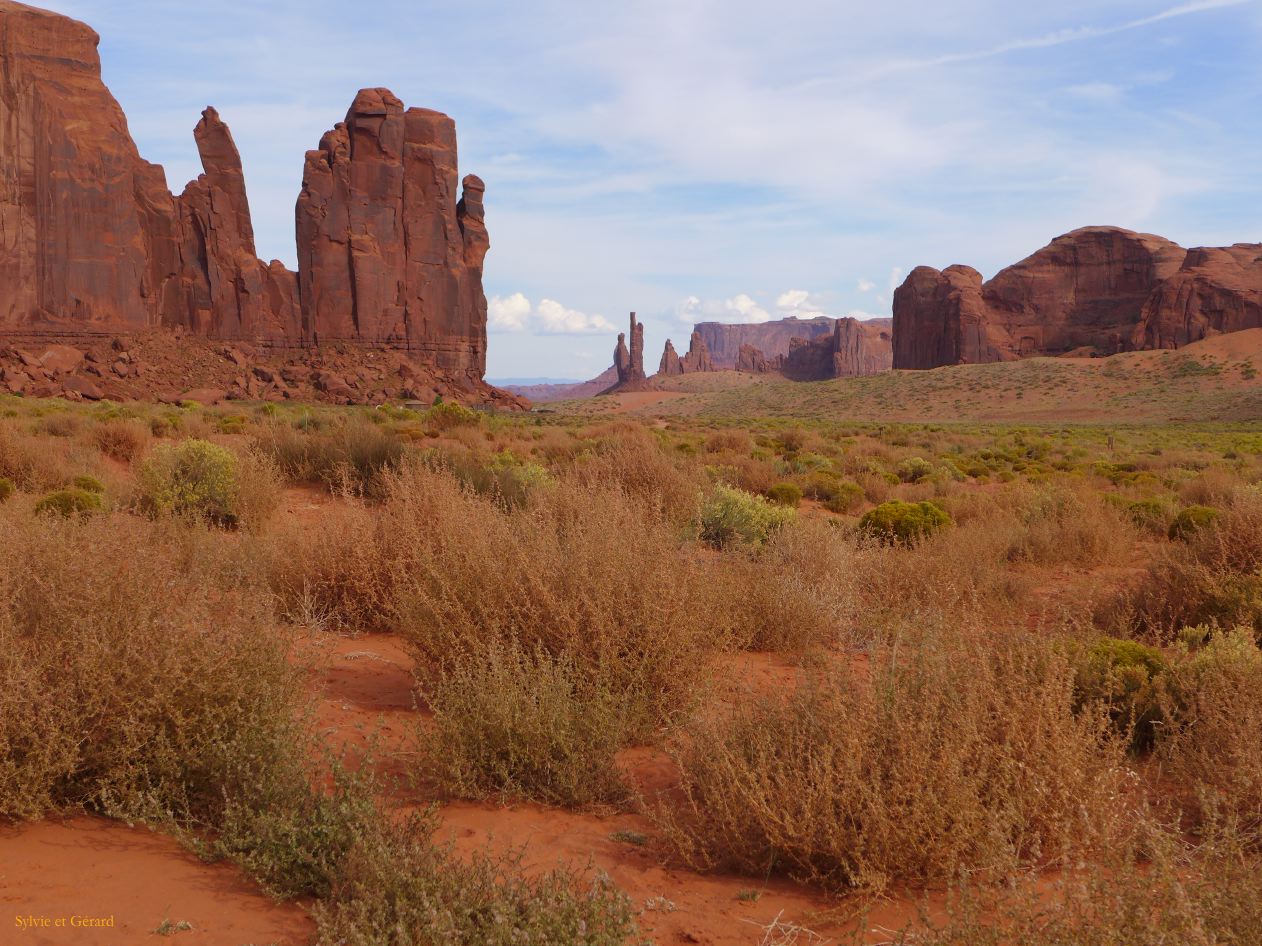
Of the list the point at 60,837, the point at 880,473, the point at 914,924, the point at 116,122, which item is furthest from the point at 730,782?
the point at 116,122

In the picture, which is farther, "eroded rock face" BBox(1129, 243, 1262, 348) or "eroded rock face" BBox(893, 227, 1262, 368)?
"eroded rock face" BBox(893, 227, 1262, 368)

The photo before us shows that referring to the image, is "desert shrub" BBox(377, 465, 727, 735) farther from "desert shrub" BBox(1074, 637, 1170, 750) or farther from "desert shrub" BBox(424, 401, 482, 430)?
"desert shrub" BBox(424, 401, 482, 430)

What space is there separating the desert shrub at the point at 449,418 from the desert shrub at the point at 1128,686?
17722 millimetres

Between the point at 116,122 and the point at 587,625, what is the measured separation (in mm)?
68673

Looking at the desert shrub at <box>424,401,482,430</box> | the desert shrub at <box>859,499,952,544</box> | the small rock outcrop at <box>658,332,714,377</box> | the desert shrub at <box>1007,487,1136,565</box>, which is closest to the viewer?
the desert shrub at <box>1007,487,1136,565</box>

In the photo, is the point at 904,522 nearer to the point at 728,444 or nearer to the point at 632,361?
the point at 728,444

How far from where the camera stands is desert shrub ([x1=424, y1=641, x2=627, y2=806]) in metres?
3.50

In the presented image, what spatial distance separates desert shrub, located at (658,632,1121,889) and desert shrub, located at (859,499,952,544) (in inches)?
221

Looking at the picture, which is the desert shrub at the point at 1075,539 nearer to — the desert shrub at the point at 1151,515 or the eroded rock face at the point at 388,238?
the desert shrub at the point at 1151,515

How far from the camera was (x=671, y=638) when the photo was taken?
4.23 m

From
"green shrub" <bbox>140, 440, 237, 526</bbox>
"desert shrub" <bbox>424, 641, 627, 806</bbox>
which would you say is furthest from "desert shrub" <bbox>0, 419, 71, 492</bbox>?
"desert shrub" <bbox>424, 641, 627, 806</bbox>

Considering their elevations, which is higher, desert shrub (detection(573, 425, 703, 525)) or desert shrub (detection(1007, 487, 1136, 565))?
desert shrub (detection(573, 425, 703, 525))

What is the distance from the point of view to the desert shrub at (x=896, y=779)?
2.79m

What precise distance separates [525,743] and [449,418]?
18.5m
